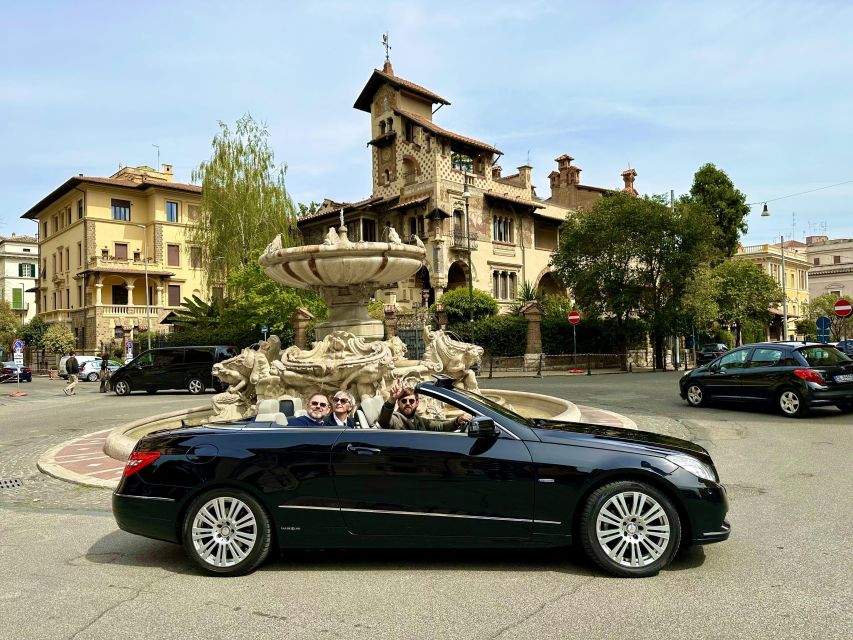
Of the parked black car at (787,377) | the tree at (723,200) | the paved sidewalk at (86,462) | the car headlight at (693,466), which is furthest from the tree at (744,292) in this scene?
the car headlight at (693,466)

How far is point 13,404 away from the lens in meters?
22.3

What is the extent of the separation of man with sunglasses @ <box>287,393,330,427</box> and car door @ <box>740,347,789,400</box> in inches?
431

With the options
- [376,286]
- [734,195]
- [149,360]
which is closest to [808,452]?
[376,286]

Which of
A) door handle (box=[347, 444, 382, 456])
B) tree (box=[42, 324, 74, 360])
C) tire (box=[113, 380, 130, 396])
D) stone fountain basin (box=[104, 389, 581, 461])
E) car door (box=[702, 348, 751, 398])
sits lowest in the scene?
tire (box=[113, 380, 130, 396])

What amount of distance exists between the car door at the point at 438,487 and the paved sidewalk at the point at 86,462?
14.0ft

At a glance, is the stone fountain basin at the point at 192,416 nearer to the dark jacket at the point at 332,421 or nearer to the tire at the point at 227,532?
the dark jacket at the point at 332,421

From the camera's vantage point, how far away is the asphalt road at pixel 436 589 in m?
3.68

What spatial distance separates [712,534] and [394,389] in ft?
8.17

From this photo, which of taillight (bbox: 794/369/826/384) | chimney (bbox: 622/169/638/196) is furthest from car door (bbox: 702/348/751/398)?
chimney (bbox: 622/169/638/196)

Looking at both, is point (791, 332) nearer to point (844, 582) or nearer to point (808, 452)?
point (808, 452)

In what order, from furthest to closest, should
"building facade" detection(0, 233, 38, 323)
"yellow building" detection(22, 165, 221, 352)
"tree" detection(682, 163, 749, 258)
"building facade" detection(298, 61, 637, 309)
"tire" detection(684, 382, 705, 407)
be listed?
"building facade" detection(0, 233, 38, 323)
"yellow building" detection(22, 165, 221, 352)
"tree" detection(682, 163, 749, 258)
"building facade" detection(298, 61, 637, 309)
"tire" detection(684, 382, 705, 407)

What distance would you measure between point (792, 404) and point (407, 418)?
10591mm

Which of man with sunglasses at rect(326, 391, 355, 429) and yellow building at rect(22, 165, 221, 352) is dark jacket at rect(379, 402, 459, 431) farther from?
yellow building at rect(22, 165, 221, 352)

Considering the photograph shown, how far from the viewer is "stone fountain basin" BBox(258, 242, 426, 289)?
1145 cm
